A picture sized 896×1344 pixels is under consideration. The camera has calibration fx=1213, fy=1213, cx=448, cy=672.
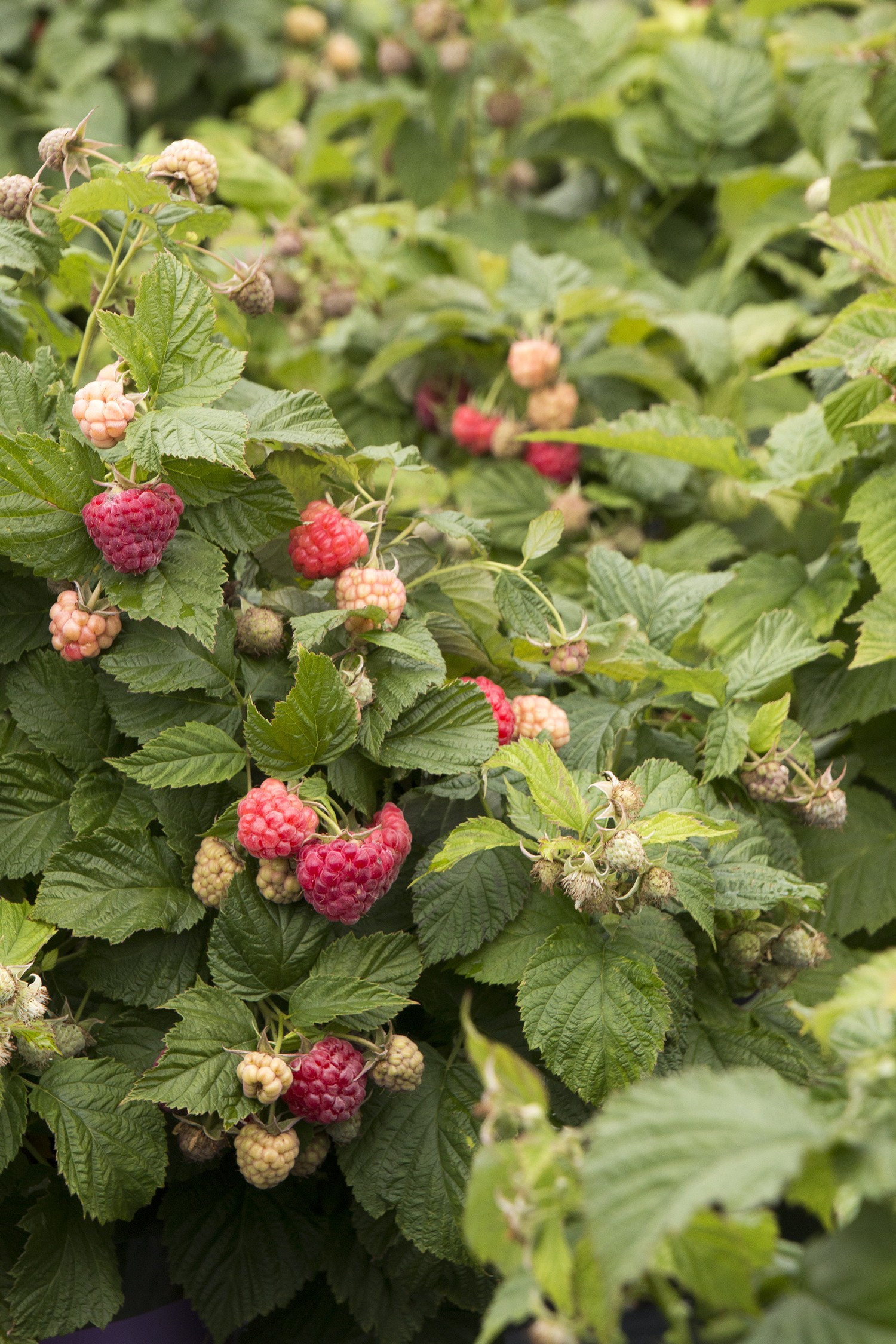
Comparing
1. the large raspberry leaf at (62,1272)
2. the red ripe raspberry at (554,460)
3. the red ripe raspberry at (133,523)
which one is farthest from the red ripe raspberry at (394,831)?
the red ripe raspberry at (554,460)

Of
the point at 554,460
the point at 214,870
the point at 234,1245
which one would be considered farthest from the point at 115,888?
the point at 554,460

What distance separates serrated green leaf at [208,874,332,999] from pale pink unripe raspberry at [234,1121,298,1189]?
82 millimetres

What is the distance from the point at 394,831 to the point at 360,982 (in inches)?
3.6

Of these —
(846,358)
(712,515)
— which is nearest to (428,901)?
(846,358)

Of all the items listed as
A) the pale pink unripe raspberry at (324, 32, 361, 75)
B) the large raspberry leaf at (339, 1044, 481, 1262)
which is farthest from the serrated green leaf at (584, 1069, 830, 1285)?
the pale pink unripe raspberry at (324, 32, 361, 75)

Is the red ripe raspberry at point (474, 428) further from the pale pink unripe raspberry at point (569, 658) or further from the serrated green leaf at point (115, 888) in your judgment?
the serrated green leaf at point (115, 888)

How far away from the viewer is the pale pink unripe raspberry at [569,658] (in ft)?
2.88

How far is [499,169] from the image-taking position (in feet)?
6.23

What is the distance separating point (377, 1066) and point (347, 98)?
1602 millimetres

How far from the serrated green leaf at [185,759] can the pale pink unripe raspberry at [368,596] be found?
11 cm

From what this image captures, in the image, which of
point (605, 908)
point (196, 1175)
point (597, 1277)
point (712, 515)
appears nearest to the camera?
point (597, 1277)

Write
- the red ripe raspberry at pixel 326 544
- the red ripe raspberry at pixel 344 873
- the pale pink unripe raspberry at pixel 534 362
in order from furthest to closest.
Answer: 1. the pale pink unripe raspberry at pixel 534 362
2. the red ripe raspberry at pixel 326 544
3. the red ripe raspberry at pixel 344 873

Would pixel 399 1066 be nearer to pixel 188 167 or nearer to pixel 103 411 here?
pixel 103 411

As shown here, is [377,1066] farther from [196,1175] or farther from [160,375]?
[160,375]
